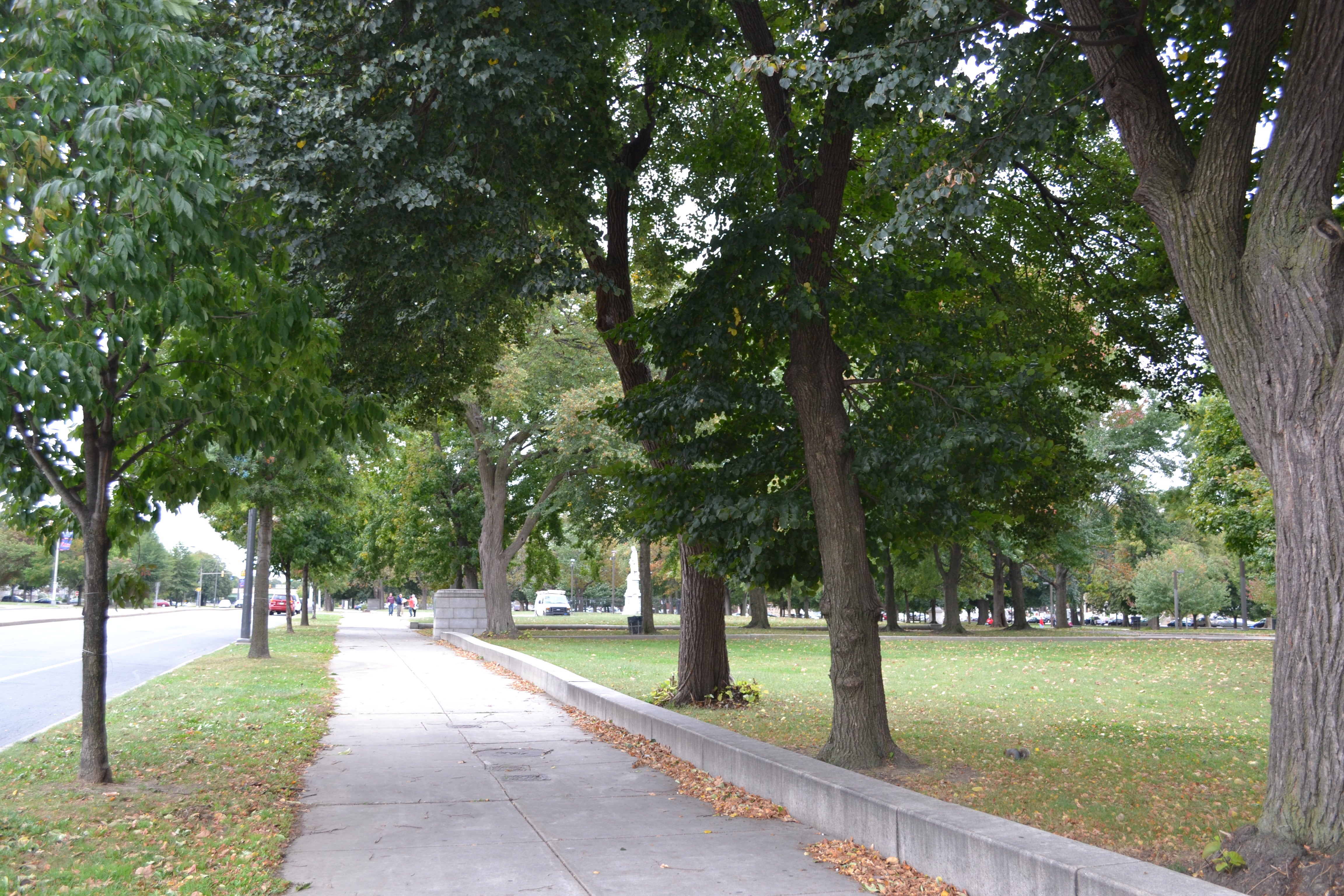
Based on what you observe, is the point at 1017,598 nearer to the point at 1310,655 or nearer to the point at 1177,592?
the point at 1177,592

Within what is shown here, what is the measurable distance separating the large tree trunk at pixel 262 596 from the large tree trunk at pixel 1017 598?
31.4 metres

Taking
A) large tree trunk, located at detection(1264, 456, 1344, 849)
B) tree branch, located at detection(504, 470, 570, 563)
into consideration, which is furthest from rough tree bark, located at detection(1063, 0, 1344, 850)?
tree branch, located at detection(504, 470, 570, 563)

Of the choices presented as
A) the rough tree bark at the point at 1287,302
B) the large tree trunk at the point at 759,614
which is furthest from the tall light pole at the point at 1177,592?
the rough tree bark at the point at 1287,302

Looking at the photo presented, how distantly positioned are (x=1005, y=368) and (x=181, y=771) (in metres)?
7.89

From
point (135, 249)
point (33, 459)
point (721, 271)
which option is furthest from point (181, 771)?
point (721, 271)

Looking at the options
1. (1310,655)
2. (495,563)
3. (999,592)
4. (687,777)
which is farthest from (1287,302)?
(999,592)

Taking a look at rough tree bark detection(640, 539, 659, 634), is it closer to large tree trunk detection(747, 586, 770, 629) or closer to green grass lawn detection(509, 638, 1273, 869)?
large tree trunk detection(747, 586, 770, 629)

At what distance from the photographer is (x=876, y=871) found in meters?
5.97

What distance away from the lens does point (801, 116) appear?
12.2m

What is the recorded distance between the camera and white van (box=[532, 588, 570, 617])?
9706 centimetres

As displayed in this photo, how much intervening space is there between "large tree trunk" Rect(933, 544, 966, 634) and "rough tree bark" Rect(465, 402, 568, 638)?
16235mm

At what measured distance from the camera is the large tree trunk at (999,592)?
4375cm

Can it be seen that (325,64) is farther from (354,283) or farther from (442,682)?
(442,682)

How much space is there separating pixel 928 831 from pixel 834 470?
3583mm
